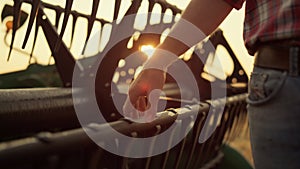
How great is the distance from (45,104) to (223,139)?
1494 millimetres

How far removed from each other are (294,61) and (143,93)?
0.41 metres

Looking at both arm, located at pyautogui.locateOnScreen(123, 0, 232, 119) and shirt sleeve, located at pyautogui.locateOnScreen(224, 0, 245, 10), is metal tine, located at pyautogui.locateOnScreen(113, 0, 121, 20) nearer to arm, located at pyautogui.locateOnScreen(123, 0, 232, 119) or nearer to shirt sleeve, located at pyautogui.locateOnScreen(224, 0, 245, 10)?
arm, located at pyautogui.locateOnScreen(123, 0, 232, 119)

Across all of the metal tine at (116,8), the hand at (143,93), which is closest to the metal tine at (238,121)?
the metal tine at (116,8)

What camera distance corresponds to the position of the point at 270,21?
0.99m

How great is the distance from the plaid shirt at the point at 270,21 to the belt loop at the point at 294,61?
26mm

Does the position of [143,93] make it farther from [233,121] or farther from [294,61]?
[233,121]

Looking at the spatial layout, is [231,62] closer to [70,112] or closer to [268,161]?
[70,112]

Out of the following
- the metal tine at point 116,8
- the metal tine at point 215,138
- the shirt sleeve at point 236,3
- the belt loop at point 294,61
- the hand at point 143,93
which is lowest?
the metal tine at point 215,138

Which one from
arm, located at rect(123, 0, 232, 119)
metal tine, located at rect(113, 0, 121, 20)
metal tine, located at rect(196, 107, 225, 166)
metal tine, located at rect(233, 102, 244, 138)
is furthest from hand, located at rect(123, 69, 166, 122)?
metal tine, located at rect(233, 102, 244, 138)

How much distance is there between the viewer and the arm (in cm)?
115

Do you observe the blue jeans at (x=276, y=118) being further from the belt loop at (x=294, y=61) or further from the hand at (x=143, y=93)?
the hand at (x=143, y=93)

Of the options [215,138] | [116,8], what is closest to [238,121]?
[215,138]

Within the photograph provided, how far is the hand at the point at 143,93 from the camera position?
121cm

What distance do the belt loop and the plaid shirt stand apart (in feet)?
0.09
